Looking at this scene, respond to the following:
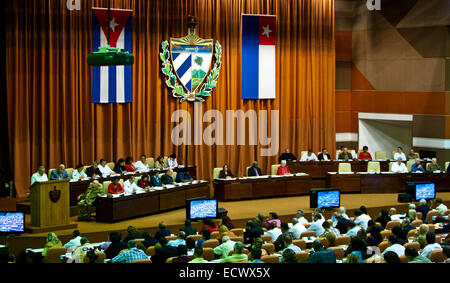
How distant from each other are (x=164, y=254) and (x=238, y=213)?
643 cm

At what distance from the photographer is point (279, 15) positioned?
2039 centimetres

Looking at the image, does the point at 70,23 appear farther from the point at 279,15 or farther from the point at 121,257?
the point at 121,257

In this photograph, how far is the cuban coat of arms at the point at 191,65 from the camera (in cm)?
1892

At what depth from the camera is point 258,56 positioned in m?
20.0

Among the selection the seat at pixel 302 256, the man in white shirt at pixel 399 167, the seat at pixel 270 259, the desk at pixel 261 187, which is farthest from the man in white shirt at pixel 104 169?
the seat at pixel 270 259

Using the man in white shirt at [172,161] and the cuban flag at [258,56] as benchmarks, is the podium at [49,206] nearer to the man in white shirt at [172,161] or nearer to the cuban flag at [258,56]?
the man in white shirt at [172,161]

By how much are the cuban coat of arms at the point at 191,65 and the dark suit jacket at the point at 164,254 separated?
10.6 m

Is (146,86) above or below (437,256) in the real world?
above

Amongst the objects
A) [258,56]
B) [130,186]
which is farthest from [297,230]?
[258,56]

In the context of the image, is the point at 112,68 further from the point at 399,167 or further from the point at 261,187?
the point at 399,167

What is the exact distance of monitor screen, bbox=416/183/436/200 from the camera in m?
15.6

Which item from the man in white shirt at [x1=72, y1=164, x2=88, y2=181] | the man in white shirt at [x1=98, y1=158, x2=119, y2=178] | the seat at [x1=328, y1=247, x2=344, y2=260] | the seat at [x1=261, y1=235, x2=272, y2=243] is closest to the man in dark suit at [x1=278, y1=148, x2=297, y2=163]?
the man in white shirt at [x1=98, y1=158, x2=119, y2=178]
